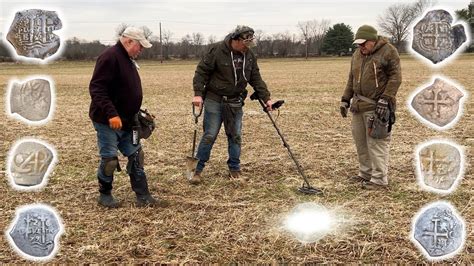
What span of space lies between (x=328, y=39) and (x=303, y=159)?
948 cm

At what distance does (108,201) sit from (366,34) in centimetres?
362

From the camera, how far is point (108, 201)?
19.2 ft

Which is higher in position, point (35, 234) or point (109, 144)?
point (109, 144)

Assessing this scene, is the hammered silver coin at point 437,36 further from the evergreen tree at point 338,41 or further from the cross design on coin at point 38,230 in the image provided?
the evergreen tree at point 338,41

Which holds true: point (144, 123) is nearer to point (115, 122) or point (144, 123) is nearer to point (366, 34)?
point (115, 122)

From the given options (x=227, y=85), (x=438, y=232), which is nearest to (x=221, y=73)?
(x=227, y=85)

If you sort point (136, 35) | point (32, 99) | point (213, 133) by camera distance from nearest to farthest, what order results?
point (32, 99) → point (136, 35) → point (213, 133)

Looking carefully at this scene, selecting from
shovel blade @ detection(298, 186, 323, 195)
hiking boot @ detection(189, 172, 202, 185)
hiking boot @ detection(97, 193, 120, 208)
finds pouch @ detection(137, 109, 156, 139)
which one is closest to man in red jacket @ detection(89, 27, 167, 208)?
hiking boot @ detection(97, 193, 120, 208)

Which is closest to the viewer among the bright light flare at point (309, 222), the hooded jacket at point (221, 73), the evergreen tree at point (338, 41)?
the bright light flare at point (309, 222)

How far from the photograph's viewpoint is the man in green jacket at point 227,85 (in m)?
6.55

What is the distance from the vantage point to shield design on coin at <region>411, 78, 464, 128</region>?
5219 millimetres

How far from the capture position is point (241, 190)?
6492 mm

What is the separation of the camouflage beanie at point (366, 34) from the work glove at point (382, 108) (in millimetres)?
759

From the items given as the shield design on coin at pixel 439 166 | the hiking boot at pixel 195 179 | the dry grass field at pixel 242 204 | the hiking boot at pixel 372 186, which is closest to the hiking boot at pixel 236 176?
the dry grass field at pixel 242 204
